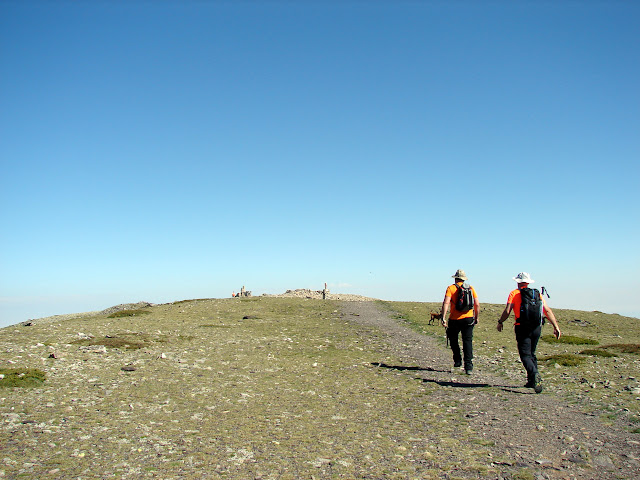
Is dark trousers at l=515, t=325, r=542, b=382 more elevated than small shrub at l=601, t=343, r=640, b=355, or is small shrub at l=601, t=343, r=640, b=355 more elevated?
dark trousers at l=515, t=325, r=542, b=382

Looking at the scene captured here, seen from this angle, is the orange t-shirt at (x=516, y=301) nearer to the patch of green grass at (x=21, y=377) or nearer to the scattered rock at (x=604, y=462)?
the scattered rock at (x=604, y=462)

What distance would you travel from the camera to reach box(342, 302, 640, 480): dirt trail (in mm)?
6637

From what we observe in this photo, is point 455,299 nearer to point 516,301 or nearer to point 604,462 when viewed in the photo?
point 516,301

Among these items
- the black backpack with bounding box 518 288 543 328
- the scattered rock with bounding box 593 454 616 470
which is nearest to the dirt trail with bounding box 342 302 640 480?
the scattered rock with bounding box 593 454 616 470

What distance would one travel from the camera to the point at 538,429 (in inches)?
333

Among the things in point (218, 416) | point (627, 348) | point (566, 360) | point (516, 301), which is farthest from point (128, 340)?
point (627, 348)

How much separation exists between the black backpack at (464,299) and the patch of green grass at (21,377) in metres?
12.4

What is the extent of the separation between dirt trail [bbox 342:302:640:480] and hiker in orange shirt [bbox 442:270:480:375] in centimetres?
91

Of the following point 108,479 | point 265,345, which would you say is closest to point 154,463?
point 108,479

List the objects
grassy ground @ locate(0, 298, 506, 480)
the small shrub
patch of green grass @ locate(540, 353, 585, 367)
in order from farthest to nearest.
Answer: the small shrub
patch of green grass @ locate(540, 353, 585, 367)
grassy ground @ locate(0, 298, 506, 480)

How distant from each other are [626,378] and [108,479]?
14.5m

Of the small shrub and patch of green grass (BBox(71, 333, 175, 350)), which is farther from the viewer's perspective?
the small shrub

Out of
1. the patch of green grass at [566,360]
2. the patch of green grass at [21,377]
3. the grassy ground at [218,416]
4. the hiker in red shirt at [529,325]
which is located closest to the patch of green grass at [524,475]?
the grassy ground at [218,416]

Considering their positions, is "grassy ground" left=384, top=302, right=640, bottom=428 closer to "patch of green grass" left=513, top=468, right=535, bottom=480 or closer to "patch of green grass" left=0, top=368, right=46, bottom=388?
"patch of green grass" left=513, top=468, right=535, bottom=480
